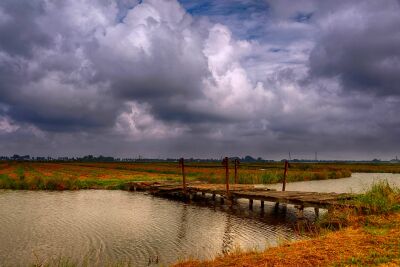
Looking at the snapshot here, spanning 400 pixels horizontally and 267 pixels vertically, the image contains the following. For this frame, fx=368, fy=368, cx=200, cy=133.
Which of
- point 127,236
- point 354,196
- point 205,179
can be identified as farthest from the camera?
point 205,179

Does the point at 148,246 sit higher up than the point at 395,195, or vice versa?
the point at 395,195

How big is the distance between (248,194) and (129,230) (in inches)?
383

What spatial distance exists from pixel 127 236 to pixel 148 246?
2152 millimetres

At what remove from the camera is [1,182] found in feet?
122

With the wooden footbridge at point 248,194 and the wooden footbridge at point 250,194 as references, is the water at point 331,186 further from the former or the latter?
the wooden footbridge at point 250,194

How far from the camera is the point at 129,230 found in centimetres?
1783

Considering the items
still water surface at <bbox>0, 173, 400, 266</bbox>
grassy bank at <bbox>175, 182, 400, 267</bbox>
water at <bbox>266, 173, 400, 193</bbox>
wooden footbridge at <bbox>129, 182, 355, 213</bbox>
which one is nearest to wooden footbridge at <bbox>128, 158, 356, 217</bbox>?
wooden footbridge at <bbox>129, 182, 355, 213</bbox>

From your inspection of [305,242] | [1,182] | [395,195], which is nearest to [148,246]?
[305,242]

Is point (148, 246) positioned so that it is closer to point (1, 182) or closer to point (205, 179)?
point (1, 182)

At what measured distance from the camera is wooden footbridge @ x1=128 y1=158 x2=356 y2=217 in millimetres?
19666

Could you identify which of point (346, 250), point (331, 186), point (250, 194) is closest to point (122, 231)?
point (250, 194)

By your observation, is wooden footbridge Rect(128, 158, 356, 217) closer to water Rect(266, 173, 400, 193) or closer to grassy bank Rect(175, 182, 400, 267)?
grassy bank Rect(175, 182, 400, 267)

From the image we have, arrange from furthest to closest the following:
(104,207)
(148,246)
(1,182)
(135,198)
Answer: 1. (1,182)
2. (135,198)
3. (104,207)
4. (148,246)

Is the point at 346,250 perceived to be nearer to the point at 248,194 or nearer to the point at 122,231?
the point at 122,231
